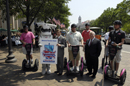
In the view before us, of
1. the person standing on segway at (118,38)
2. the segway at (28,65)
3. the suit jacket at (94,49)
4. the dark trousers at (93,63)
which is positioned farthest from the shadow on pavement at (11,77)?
the person standing on segway at (118,38)

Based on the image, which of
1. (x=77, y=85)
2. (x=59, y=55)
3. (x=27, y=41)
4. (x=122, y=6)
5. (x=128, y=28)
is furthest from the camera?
(x=122, y=6)

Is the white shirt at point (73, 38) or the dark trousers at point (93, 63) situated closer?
the dark trousers at point (93, 63)

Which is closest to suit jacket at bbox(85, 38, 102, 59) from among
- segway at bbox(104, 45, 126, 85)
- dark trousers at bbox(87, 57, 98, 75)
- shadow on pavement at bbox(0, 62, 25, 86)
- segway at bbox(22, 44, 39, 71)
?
dark trousers at bbox(87, 57, 98, 75)

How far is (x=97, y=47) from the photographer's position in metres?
3.95

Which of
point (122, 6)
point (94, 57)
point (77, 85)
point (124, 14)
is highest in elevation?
point (122, 6)

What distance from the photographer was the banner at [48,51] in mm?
4088

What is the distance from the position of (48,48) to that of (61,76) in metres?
1.24

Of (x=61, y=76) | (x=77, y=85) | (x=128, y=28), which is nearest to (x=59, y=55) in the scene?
(x=61, y=76)

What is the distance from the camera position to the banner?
409 centimetres

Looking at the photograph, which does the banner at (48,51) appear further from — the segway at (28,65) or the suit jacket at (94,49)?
the suit jacket at (94,49)

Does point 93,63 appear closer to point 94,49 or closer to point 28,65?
point 94,49

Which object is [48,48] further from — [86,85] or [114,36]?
[114,36]

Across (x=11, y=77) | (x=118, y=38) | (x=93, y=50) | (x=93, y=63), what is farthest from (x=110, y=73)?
(x=11, y=77)

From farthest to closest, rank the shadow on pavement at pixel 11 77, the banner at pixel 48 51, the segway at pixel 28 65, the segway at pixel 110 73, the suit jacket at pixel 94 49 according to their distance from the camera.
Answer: the segway at pixel 28 65 < the banner at pixel 48 51 < the suit jacket at pixel 94 49 < the shadow on pavement at pixel 11 77 < the segway at pixel 110 73
